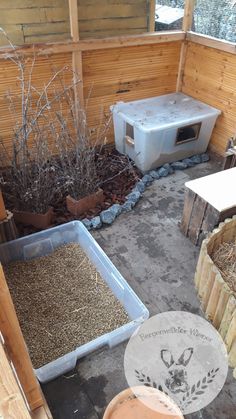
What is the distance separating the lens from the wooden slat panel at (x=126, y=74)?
9.15 feet

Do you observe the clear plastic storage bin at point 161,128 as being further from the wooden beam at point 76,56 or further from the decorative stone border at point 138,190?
the wooden beam at point 76,56

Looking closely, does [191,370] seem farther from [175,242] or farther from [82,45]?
[82,45]

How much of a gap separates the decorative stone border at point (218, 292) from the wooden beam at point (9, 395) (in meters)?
0.94

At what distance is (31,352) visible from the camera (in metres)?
1.59

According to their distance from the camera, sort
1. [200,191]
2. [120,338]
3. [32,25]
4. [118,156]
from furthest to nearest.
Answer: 1. [118,156]
2. [32,25]
3. [200,191]
4. [120,338]

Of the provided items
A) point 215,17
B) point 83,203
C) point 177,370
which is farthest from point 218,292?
point 215,17

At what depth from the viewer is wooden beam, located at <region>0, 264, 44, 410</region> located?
827 millimetres

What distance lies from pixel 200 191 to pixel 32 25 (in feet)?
5.61

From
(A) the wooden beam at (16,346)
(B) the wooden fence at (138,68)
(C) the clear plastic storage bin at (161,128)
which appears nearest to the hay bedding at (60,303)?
(A) the wooden beam at (16,346)

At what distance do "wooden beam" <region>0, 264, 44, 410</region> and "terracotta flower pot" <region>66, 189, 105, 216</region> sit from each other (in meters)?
1.43

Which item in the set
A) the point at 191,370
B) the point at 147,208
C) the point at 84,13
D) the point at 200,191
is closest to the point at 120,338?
the point at 191,370

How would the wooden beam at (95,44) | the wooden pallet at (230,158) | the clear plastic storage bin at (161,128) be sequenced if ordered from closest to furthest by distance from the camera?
the wooden beam at (95,44) → the wooden pallet at (230,158) → the clear plastic storage bin at (161,128)

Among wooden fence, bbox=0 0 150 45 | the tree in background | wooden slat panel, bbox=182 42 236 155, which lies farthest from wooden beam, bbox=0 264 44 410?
the tree in background

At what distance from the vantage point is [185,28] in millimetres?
3020
